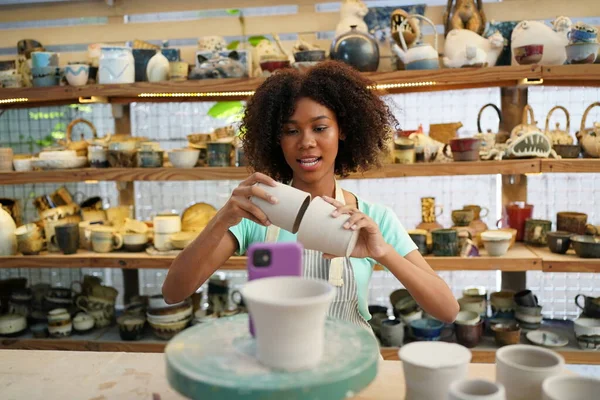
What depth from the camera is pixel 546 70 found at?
236 centimetres

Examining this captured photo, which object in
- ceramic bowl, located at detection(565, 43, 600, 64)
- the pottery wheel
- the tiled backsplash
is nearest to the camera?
the pottery wheel

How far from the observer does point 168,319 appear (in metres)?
2.75

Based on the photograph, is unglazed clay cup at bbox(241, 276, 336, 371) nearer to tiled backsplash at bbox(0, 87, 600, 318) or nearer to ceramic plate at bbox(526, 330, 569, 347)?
ceramic plate at bbox(526, 330, 569, 347)

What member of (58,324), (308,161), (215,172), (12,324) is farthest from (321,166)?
(12,324)

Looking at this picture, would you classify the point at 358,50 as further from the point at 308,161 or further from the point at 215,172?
the point at 308,161

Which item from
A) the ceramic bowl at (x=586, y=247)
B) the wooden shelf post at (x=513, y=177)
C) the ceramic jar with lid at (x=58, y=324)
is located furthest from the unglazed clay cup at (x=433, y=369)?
the ceramic jar with lid at (x=58, y=324)

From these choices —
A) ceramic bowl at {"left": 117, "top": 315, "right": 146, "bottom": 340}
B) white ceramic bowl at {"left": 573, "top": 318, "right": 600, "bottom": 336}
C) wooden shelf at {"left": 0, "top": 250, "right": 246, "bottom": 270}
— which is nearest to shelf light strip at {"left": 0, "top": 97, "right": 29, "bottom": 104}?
wooden shelf at {"left": 0, "top": 250, "right": 246, "bottom": 270}

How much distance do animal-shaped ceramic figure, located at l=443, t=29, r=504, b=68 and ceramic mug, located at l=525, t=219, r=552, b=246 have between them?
0.80 metres

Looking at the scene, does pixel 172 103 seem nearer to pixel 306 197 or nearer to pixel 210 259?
pixel 210 259

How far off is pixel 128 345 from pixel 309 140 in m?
1.75

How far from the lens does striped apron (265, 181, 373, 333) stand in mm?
1552

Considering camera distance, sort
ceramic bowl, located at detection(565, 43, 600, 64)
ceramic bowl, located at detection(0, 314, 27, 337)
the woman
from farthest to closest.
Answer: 1. ceramic bowl, located at detection(0, 314, 27, 337)
2. ceramic bowl, located at detection(565, 43, 600, 64)
3. the woman

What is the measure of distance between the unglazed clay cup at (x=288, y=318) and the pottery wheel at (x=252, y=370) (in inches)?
0.7

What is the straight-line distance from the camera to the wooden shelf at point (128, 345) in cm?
246
